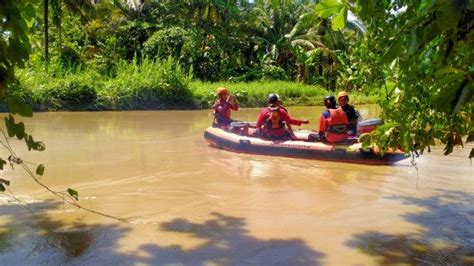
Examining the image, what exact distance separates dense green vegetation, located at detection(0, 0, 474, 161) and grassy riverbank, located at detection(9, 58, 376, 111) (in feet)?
0.12

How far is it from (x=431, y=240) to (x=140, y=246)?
2.61 m

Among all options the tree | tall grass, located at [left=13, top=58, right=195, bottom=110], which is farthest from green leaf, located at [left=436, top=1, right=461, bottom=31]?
tall grass, located at [left=13, top=58, right=195, bottom=110]

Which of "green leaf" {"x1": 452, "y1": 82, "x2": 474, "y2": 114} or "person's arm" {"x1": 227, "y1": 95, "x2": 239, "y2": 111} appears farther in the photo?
"person's arm" {"x1": 227, "y1": 95, "x2": 239, "y2": 111}

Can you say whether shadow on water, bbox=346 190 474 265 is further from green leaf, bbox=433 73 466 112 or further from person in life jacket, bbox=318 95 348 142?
green leaf, bbox=433 73 466 112

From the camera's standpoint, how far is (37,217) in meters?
5.18

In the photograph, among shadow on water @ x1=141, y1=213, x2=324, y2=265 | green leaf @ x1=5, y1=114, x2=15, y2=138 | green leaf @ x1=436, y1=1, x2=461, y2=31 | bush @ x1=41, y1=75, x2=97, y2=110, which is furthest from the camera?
bush @ x1=41, y1=75, x2=97, y2=110

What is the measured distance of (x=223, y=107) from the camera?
10.2 meters

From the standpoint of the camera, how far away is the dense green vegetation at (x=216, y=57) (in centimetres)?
214

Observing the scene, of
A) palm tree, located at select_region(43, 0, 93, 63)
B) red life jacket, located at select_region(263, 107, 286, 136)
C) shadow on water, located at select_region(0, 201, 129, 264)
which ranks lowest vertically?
shadow on water, located at select_region(0, 201, 129, 264)

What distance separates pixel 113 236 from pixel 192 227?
29.8 inches

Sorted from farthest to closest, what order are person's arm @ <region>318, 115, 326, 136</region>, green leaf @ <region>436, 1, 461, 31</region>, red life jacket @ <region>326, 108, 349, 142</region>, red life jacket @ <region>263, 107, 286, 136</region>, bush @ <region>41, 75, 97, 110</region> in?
bush @ <region>41, 75, 97, 110</region> < red life jacket @ <region>263, 107, 286, 136</region> < person's arm @ <region>318, 115, 326, 136</region> < red life jacket @ <region>326, 108, 349, 142</region> < green leaf @ <region>436, 1, 461, 31</region>

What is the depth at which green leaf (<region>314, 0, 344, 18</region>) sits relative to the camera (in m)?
2.57

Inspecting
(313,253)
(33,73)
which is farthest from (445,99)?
(33,73)

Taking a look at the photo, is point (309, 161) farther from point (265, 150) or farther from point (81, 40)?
point (81, 40)
